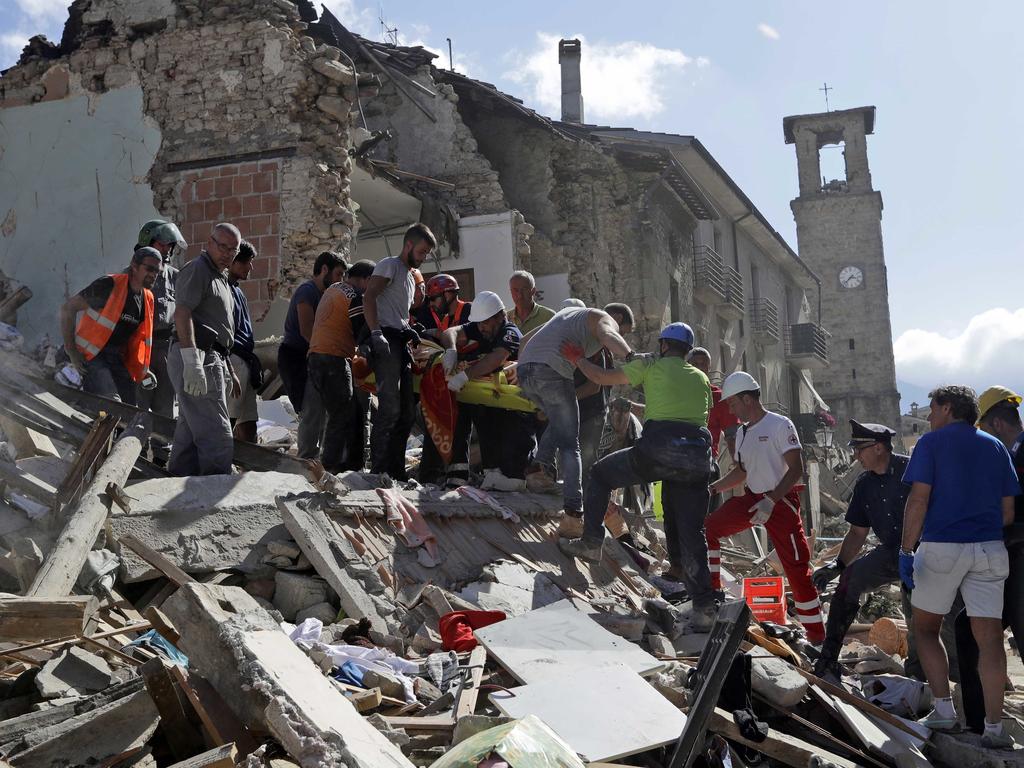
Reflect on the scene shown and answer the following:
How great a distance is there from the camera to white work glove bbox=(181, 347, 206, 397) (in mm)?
6445

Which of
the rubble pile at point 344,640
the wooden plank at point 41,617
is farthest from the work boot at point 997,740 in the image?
the wooden plank at point 41,617

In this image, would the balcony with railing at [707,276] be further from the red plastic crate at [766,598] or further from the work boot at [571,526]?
the work boot at [571,526]

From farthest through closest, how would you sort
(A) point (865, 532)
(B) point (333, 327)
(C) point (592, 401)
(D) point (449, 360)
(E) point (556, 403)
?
(C) point (592, 401) < (D) point (449, 360) < (B) point (333, 327) < (E) point (556, 403) < (A) point (865, 532)

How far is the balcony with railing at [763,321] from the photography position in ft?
96.0

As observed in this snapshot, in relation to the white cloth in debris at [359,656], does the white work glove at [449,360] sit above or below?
above

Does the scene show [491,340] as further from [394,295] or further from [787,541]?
[787,541]

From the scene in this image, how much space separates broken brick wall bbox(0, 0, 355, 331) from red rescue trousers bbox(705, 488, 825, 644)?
6233mm

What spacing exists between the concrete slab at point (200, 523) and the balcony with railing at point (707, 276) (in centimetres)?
1822

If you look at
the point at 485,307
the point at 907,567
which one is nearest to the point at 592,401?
the point at 485,307

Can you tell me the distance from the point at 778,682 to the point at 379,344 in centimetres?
354

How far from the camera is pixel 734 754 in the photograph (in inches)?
185

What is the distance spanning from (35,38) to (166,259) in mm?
7293

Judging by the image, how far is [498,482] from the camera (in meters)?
7.73

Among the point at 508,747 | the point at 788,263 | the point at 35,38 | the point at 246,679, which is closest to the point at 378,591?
the point at 246,679
